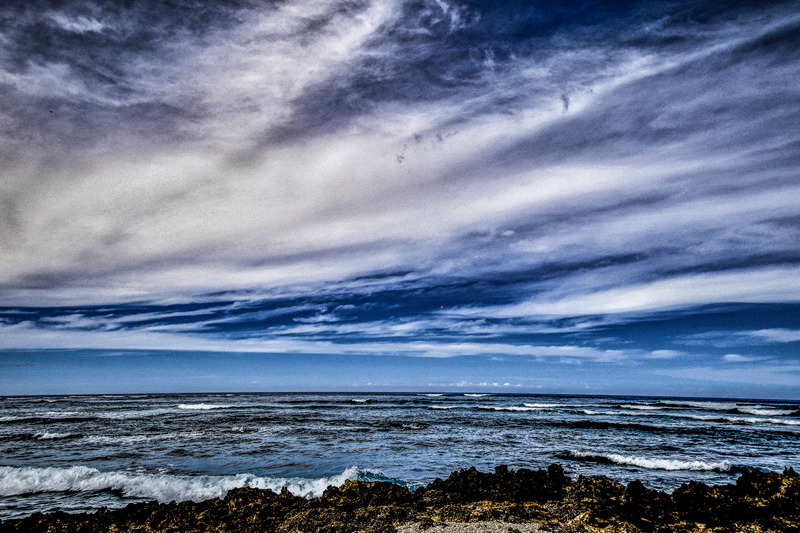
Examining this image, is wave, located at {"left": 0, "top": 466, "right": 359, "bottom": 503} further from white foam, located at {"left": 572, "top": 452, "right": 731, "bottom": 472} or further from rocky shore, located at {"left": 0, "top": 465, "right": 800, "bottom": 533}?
white foam, located at {"left": 572, "top": 452, "right": 731, "bottom": 472}

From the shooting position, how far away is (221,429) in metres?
22.5

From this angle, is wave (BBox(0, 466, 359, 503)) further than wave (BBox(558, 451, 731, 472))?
No

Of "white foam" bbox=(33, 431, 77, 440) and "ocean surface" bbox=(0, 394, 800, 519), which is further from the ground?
"ocean surface" bbox=(0, 394, 800, 519)

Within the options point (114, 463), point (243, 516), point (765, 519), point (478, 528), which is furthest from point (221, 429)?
point (765, 519)

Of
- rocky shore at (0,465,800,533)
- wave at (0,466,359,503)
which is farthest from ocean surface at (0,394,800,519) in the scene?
rocky shore at (0,465,800,533)

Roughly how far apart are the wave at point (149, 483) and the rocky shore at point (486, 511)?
99.4 inches

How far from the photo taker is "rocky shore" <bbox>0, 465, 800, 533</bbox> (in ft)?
21.3

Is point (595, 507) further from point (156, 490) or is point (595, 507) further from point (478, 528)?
point (156, 490)

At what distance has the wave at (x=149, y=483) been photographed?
33.2ft

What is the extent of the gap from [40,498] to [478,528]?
34.4 feet

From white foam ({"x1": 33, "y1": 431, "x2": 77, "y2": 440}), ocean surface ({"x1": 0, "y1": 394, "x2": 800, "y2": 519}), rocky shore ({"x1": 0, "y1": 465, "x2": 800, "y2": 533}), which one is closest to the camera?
rocky shore ({"x1": 0, "y1": 465, "x2": 800, "y2": 533})

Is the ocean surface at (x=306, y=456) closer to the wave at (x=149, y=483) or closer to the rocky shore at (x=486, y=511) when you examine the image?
the wave at (x=149, y=483)

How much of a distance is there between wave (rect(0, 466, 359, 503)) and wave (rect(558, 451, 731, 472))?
8.79 meters

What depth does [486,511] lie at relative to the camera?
721 cm
